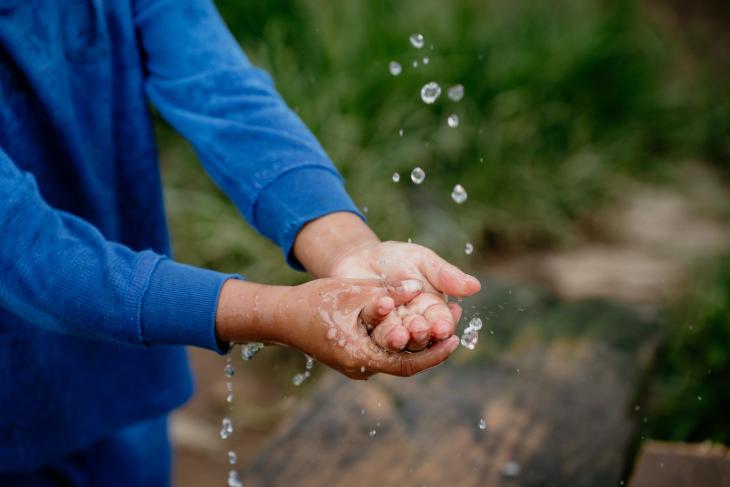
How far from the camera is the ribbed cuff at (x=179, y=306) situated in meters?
1.09

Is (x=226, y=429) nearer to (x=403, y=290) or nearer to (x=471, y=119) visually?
(x=403, y=290)

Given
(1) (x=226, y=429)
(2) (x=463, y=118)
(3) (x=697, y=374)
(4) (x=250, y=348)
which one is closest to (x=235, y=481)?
(1) (x=226, y=429)

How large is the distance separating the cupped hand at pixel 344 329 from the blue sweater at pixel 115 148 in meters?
Answer: 0.14

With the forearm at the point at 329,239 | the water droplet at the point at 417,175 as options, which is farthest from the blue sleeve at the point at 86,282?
the water droplet at the point at 417,175

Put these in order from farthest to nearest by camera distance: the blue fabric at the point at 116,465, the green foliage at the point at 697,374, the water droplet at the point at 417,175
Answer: the green foliage at the point at 697,374, the water droplet at the point at 417,175, the blue fabric at the point at 116,465

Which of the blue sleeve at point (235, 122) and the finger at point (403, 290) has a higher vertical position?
the blue sleeve at point (235, 122)

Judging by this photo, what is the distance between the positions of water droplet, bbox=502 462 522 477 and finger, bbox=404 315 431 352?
0.76 metres

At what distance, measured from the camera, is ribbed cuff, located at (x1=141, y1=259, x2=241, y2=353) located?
3.59 feet

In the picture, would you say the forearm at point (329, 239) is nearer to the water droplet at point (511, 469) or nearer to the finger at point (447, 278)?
the finger at point (447, 278)

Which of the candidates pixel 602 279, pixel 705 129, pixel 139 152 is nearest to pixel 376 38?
pixel 602 279

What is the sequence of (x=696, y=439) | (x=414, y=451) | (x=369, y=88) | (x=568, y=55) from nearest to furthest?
(x=414, y=451) < (x=696, y=439) < (x=369, y=88) < (x=568, y=55)

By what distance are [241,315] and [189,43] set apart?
60 centimetres

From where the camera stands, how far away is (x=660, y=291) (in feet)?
11.4

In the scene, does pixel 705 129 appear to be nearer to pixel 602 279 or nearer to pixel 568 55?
pixel 568 55
